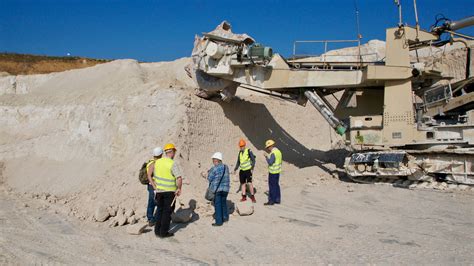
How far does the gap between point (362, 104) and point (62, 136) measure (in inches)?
380

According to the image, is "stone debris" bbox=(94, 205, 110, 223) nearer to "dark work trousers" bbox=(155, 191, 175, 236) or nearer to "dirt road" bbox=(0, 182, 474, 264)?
"dirt road" bbox=(0, 182, 474, 264)

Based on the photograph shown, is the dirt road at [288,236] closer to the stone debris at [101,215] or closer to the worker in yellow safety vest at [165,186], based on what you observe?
the stone debris at [101,215]

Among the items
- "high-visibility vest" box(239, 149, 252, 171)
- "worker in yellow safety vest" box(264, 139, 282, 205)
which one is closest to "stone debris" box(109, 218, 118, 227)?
"high-visibility vest" box(239, 149, 252, 171)

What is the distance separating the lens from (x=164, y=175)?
6.39 m

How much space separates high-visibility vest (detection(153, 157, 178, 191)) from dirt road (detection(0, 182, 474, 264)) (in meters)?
0.84

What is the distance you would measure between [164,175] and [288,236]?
7.09 ft

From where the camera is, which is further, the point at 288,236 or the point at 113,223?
the point at 113,223

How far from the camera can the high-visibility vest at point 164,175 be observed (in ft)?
21.0

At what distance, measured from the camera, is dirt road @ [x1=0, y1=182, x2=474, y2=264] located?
537 centimetres

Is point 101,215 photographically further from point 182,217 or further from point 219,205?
point 219,205

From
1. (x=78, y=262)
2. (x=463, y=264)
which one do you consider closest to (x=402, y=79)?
(x=463, y=264)

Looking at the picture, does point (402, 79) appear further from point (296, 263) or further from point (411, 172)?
point (296, 263)

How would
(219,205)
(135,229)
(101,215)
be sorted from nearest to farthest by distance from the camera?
(135,229) → (219,205) → (101,215)

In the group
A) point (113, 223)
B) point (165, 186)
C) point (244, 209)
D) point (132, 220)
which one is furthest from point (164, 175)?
point (244, 209)
